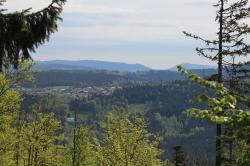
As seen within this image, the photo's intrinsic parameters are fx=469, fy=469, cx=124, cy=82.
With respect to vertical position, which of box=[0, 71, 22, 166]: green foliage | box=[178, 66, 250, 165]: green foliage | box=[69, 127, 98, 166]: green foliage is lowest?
box=[69, 127, 98, 166]: green foliage

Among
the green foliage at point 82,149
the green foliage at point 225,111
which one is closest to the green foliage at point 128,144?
the green foliage at point 82,149

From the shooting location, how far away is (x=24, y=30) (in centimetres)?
1214

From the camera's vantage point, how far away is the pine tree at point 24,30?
12305 mm

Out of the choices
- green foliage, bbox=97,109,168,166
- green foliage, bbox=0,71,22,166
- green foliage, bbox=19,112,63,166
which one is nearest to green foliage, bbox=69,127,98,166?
green foliage, bbox=19,112,63,166

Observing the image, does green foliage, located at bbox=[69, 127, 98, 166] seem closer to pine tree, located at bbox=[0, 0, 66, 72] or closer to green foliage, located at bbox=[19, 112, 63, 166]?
green foliage, located at bbox=[19, 112, 63, 166]

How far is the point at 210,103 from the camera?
204 inches

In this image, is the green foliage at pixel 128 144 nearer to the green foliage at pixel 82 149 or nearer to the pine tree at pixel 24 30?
the green foliage at pixel 82 149

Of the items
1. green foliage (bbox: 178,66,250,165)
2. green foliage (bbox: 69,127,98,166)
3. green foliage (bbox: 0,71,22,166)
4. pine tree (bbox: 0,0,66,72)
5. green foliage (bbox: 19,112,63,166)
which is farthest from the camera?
green foliage (bbox: 69,127,98,166)

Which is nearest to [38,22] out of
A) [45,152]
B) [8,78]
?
[8,78]

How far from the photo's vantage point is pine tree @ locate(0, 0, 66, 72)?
12.3 m

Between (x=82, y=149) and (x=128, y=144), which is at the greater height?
(x=128, y=144)

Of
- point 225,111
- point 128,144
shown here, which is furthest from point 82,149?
point 225,111

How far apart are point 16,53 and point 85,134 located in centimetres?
4488

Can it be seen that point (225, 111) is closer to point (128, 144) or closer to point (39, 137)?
point (128, 144)
